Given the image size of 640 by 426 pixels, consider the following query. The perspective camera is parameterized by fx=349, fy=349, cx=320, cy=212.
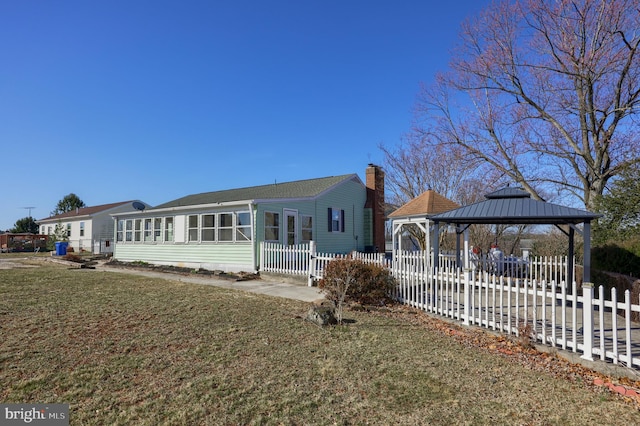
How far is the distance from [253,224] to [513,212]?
31.3 ft

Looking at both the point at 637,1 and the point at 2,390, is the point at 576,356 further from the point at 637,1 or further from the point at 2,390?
the point at 637,1

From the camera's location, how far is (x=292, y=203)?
53.6 ft

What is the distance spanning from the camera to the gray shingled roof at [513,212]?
8227mm

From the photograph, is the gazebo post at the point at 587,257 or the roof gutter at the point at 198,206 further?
the roof gutter at the point at 198,206

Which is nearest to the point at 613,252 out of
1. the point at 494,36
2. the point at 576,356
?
the point at 576,356

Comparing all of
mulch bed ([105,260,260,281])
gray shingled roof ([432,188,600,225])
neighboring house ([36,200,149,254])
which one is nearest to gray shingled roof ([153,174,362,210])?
mulch bed ([105,260,260,281])

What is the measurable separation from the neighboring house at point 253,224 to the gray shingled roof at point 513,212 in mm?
7836

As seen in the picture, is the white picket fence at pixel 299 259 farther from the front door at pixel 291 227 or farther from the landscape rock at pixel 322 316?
the landscape rock at pixel 322 316

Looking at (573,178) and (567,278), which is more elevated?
(573,178)

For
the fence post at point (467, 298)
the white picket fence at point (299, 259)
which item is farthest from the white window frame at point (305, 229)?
the fence post at point (467, 298)

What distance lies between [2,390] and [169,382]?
66.1 inches

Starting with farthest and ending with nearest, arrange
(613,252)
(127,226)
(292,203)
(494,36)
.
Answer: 1. (127,226)
2. (292,203)
3. (494,36)
4. (613,252)

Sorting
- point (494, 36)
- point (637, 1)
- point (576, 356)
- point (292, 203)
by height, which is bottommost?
point (576, 356)

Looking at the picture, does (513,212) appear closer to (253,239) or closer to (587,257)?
(587,257)
